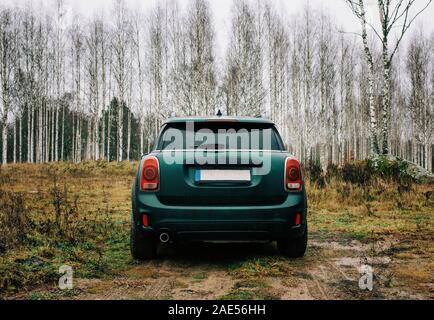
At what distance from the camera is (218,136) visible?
3842 mm

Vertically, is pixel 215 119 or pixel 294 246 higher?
pixel 215 119

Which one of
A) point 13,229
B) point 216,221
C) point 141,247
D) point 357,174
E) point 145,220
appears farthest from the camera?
point 357,174

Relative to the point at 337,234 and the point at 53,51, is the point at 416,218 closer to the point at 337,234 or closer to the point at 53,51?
the point at 337,234

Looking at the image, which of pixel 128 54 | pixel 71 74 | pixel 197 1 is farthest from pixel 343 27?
pixel 71 74

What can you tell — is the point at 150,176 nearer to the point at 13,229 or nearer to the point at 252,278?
the point at 252,278

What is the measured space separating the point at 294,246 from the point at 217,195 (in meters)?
1.26

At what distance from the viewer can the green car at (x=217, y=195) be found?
3461mm

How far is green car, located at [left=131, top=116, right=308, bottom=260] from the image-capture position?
11.4 feet

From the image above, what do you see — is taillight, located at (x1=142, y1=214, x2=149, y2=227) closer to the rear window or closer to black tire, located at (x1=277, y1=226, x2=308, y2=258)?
the rear window

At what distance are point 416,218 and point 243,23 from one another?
20.8 m

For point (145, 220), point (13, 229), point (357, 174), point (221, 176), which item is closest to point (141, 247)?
point (145, 220)

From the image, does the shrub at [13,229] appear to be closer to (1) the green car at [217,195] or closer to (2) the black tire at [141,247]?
(2) the black tire at [141,247]

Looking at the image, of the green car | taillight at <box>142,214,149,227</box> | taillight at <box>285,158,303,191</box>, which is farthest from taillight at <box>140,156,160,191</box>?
taillight at <box>285,158,303,191</box>

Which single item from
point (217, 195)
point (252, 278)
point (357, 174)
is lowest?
point (252, 278)
